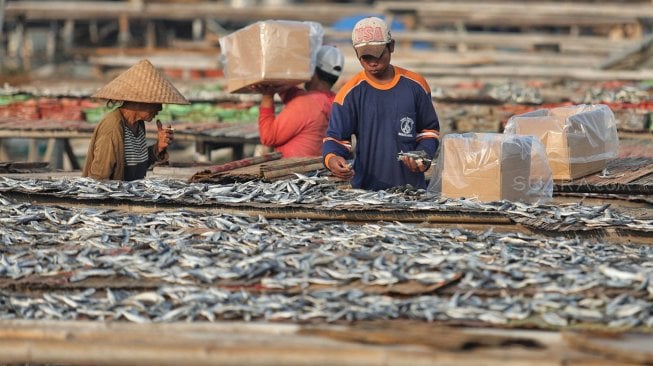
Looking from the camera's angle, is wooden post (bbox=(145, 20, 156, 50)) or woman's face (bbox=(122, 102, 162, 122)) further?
A: wooden post (bbox=(145, 20, 156, 50))

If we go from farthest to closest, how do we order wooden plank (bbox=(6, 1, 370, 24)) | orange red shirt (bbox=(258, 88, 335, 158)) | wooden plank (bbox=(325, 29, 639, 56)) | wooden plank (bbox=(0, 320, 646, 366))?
wooden plank (bbox=(6, 1, 370, 24)) → wooden plank (bbox=(325, 29, 639, 56)) → orange red shirt (bbox=(258, 88, 335, 158)) → wooden plank (bbox=(0, 320, 646, 366))

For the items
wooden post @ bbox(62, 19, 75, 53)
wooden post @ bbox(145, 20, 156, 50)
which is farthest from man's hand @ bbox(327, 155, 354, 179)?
wooden post @ bbox(62, 19, 75, 53)

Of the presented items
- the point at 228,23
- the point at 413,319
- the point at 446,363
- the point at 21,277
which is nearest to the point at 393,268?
the point at 413,319

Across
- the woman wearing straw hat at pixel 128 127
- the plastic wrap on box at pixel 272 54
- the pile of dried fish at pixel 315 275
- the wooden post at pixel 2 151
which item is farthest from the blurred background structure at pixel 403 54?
the pile of dried fish at pixel 315 275

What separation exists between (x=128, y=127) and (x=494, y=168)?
104 inches

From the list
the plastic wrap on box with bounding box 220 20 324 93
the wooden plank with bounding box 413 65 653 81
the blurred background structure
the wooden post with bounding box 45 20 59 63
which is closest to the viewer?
the plastic wrap on box with bounding box 220 20 324 93

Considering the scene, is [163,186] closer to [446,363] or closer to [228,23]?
[446,363]

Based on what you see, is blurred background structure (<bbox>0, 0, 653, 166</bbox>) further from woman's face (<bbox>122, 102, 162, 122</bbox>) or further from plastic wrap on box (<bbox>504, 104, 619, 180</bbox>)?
woman's face (<bbox>122, 102, 162, 122</bbox>)

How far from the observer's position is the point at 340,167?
8281 millimetres

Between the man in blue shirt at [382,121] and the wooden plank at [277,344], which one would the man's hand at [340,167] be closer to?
the man in blue shirt at [382,121]

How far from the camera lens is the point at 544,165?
27.5 feet

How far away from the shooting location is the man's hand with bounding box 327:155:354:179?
8266 mm

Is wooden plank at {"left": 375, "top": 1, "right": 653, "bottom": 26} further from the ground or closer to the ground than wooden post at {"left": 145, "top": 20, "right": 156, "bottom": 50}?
further from the ground

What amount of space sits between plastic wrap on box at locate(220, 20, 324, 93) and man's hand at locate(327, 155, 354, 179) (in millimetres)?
2264
